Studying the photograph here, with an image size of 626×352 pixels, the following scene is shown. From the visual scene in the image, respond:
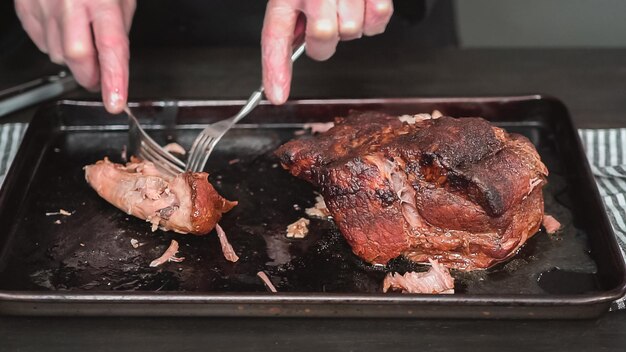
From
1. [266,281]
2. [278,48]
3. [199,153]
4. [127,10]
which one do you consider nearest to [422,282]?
[266,281]

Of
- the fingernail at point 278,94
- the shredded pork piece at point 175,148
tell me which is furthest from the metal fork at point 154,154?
the fingernail at point 278,94

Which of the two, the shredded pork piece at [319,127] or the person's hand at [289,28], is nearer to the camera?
the person's hand at [289,28]

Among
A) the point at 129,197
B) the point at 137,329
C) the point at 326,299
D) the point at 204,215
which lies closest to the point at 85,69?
the point at 129,197

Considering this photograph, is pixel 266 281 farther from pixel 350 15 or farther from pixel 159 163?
pixel 350 15

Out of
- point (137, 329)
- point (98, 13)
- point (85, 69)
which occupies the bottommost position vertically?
point (137, 329)

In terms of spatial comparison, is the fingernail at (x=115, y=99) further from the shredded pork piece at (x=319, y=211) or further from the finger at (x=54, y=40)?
the shredded pork piece at (x=319, y=211)

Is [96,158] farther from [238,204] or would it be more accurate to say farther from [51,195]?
[238,204]

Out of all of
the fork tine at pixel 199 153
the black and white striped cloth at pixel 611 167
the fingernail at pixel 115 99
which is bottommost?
the black and white striped cloth at pixel 611 167
